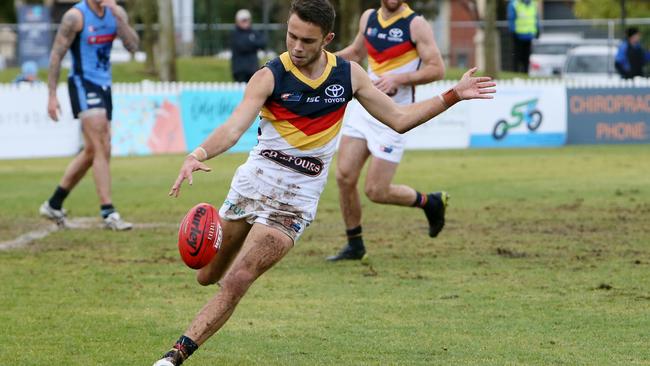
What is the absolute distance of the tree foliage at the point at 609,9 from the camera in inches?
2013

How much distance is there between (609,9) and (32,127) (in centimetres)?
3542

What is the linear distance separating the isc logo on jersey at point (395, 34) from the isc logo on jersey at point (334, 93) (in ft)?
12.2

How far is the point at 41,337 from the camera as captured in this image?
7242 millimetres

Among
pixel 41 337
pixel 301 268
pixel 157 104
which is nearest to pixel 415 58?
pixel 301 268

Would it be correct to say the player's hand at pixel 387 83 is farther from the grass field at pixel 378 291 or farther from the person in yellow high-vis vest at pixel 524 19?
the person in yellow high-vis vest at pixel 524 19

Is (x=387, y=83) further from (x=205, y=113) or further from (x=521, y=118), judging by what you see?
(x=521, y=118)

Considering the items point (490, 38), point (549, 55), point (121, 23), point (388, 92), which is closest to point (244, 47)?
point (490, 38)

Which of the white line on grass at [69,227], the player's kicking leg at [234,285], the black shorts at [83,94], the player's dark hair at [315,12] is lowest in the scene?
the white line on grass at [69,227]

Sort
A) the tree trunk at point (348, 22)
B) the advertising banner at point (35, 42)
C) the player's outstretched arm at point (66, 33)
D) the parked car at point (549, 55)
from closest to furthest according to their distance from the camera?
the player's outstretched arm at point (66, 33) < the tree trunk at point (348, 22) < the advertising banner at point (35, 42) < the parked car at point (549, 55)

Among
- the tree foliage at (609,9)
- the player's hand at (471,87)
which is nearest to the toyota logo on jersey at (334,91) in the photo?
the player's hand at (471,87)

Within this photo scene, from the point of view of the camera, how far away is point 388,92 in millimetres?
9875

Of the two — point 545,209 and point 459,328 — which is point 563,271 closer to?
point 459,328

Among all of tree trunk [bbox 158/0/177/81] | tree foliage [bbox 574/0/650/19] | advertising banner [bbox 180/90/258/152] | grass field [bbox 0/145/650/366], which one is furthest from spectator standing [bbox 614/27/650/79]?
tree foliage [bbox 574/0/650/19]

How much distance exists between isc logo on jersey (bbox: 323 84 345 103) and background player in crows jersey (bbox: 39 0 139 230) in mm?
5944
